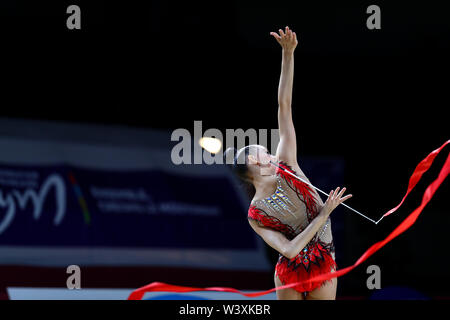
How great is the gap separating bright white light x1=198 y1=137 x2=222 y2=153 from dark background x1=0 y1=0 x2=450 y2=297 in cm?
31

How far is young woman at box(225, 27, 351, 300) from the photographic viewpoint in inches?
108

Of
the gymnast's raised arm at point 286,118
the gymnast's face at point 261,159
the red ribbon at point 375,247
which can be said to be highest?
the gymnast's raised arm at point 286,118

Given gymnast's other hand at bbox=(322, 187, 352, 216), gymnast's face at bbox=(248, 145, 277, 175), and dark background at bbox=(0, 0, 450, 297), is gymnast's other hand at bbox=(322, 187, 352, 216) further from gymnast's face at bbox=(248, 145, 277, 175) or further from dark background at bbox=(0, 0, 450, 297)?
dark background at bbox=(0, 0, 450, 297)

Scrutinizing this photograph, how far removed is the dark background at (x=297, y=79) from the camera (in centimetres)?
661

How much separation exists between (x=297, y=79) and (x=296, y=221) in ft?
15.0

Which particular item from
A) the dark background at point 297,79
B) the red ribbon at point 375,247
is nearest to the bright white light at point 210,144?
the dark background at point 297,79

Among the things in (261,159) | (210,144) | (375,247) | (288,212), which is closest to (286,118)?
(261,159)

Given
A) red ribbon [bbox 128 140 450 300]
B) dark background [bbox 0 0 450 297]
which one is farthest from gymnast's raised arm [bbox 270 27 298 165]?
dark background [bbox 0 0 450 297]

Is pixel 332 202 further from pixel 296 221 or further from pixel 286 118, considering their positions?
pixel 286 118

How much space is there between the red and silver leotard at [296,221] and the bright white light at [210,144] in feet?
11.6

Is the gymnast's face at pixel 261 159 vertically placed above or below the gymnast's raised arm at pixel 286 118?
below

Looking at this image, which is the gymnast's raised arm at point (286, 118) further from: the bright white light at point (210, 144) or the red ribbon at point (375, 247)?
the bright white light at point (210, 144)

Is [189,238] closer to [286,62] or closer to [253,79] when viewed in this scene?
[253,79]
